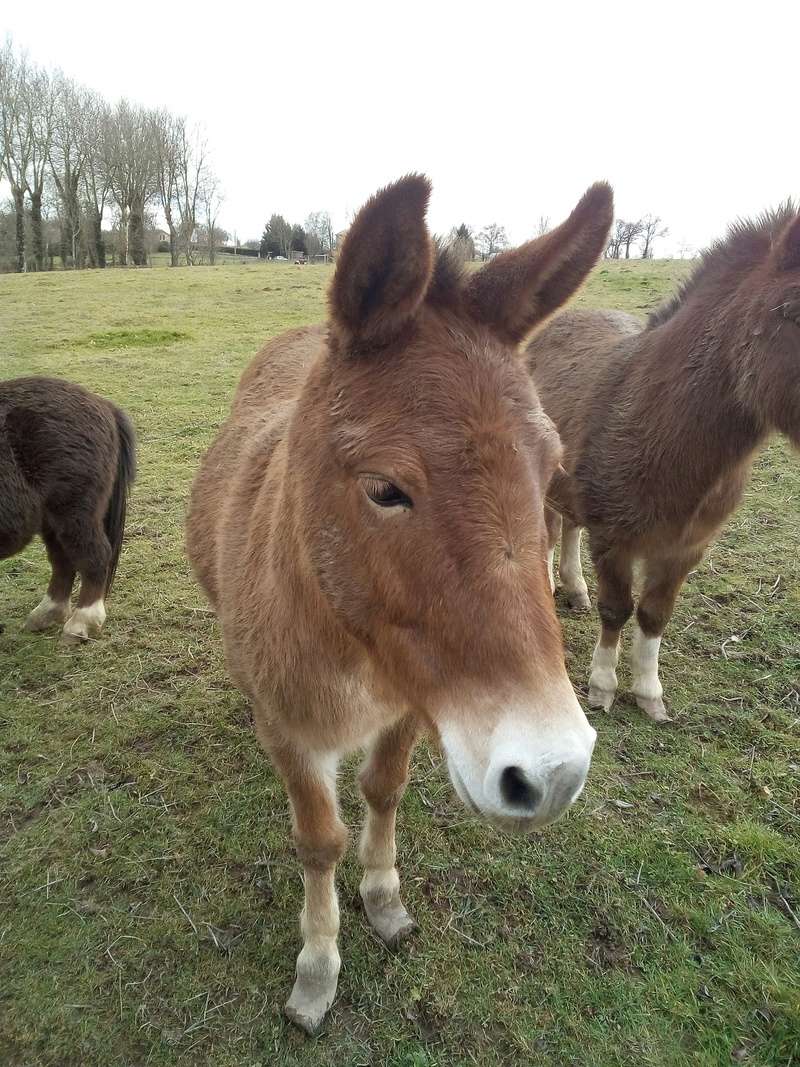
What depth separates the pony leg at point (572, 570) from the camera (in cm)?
513

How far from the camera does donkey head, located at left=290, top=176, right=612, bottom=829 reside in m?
1.25

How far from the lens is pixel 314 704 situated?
2.05 metres

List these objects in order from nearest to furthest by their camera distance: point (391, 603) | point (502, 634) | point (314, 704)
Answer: point (502, 634), point (391, 603), point (314, 704)

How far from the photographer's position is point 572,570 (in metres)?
5.22

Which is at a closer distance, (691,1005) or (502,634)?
(502,634)

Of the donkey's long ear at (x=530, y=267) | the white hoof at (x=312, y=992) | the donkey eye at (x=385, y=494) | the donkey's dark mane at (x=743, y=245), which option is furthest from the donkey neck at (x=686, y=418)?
the white hoof at (x=312, y=992)

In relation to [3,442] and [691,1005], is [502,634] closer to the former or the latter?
[691,1005]

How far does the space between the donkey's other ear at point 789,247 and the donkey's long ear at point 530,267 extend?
1708 mm

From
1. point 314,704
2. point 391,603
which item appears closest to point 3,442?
point 314,704

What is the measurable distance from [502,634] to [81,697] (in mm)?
3693

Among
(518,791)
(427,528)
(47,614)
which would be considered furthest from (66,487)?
(518,791)

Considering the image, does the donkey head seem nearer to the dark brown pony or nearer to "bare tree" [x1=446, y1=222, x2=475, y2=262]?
"bare tree" [x1=446, y1=222, x2=475, y2=262]

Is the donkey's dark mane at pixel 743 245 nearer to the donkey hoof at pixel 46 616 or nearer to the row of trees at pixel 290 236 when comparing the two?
the donkey hoof at pixel 46 616

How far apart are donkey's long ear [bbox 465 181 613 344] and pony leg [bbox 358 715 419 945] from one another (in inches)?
67.3
